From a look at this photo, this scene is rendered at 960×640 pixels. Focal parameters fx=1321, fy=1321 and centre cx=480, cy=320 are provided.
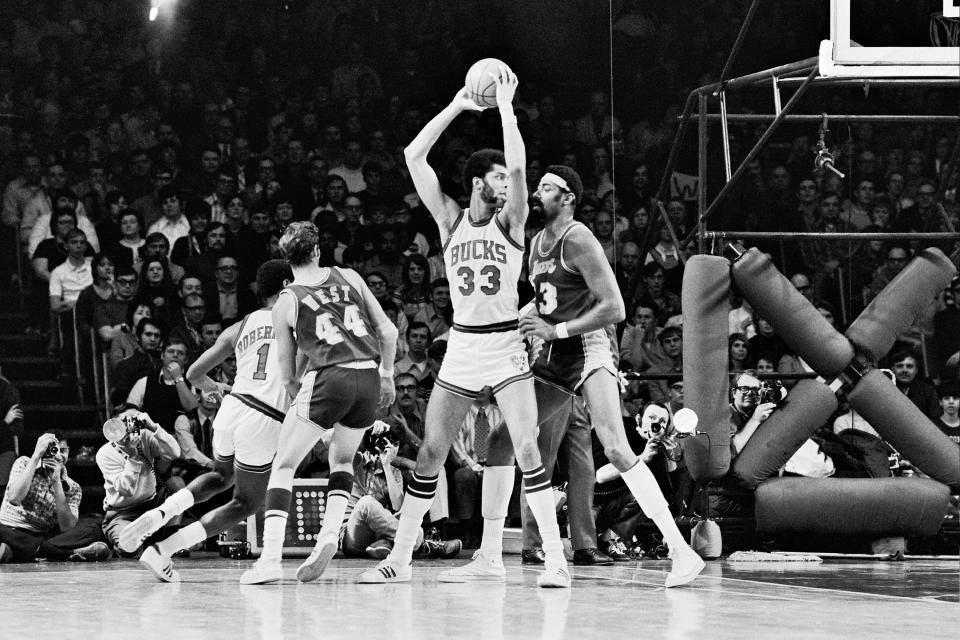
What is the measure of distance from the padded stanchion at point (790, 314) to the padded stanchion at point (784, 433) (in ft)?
0.66

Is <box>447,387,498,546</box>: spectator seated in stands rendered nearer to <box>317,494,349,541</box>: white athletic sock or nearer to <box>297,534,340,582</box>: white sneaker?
<box>317,494,349,541</box>: white athletic sock

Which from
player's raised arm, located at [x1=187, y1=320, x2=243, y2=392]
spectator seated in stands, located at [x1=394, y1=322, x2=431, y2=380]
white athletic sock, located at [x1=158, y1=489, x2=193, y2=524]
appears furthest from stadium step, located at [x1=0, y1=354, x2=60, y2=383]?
white athletic sock, located at [x1=158, y1=489, x2=193, y2=524]

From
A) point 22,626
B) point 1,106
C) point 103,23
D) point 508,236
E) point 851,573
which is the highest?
point 103,23

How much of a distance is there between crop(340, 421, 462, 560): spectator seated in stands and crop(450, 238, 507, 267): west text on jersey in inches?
113

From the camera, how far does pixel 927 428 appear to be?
9406 millimetres

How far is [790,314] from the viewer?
9.36 m

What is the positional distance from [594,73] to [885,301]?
575 centimetres

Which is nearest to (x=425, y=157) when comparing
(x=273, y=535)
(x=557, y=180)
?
(x=557, y=180)

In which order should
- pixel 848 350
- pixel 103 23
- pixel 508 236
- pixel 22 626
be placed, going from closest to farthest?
pixel 22 626 < pixel 508 236 < pixel 848 350 < pixel 103 23

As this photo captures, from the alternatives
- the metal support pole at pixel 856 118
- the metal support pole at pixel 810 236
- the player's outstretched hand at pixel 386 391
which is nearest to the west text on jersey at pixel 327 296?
the player's outstretched hand at pixel 386 391

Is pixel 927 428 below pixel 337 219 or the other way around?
below

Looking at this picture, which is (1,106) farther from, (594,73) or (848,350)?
(848,350)

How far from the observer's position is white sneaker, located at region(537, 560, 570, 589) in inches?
255

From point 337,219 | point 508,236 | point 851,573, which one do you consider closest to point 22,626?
point 508,236
